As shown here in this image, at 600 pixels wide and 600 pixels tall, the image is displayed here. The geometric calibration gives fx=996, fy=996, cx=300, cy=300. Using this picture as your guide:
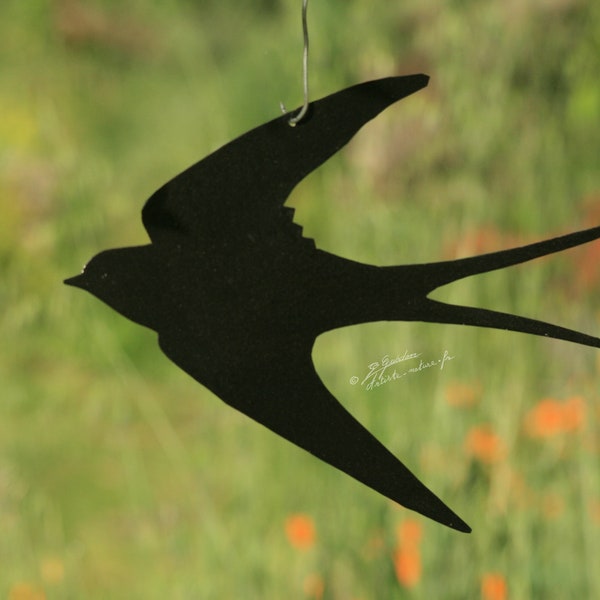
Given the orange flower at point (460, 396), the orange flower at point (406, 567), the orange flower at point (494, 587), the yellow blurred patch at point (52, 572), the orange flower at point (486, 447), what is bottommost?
the orange flower at point (494, 587)

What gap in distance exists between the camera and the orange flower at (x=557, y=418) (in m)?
0.79

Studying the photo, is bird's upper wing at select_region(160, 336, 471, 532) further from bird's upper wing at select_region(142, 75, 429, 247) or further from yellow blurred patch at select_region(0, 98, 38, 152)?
yellow blurred patch at select_region(0, 98, 38, 152)

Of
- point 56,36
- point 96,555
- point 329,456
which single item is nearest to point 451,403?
point 329,456

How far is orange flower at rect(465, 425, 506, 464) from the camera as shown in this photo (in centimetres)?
76

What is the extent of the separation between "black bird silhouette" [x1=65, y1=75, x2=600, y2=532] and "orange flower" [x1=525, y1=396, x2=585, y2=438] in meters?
0.42

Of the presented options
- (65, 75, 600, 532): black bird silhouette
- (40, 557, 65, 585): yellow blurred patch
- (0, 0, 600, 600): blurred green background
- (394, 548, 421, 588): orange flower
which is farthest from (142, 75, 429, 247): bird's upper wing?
(40, 557, 65, 585): yellow blurred patch

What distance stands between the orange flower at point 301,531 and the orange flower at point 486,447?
137mm

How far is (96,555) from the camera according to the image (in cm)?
130

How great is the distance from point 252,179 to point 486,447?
1.36 ft

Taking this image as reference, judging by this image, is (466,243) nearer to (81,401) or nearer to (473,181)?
(473,181)
